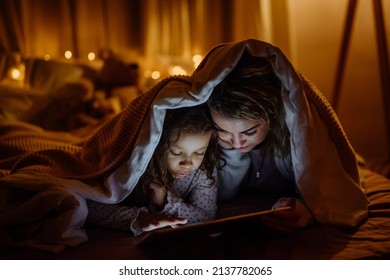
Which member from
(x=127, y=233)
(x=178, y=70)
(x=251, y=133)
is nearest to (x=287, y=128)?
(x=251, y=133)

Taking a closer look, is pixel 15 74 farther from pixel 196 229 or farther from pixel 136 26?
pixel 196 229

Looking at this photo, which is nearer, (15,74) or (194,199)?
(194,199)

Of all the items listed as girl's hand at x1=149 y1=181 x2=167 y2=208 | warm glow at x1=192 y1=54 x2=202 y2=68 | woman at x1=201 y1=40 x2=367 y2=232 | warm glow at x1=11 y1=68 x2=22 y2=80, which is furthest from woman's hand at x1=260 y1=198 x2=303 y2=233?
warm glow at x1=11 y1=68 x2=22 y2=80

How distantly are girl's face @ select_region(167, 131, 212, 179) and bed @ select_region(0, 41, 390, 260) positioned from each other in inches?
2.6

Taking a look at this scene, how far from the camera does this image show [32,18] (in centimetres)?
228

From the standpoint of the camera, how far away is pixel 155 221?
872 mm

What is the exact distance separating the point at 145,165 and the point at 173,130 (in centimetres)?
11

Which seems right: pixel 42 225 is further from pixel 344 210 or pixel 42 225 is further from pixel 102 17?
pixel 102 17

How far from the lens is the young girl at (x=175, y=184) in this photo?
91 centimetres

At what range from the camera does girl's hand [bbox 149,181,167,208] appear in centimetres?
96

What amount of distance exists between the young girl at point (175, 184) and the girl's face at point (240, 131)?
0.03 m

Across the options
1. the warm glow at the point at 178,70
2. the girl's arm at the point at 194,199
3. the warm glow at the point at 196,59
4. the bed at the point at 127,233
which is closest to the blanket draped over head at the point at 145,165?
the bed at the point at 127,233

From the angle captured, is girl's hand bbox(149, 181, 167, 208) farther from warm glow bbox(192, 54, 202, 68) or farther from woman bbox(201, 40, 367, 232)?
warm glow bbox(192, 54, 202, 68)

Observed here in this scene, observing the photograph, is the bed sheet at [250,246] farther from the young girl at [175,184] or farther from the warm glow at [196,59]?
the warm glow at [196,59]
